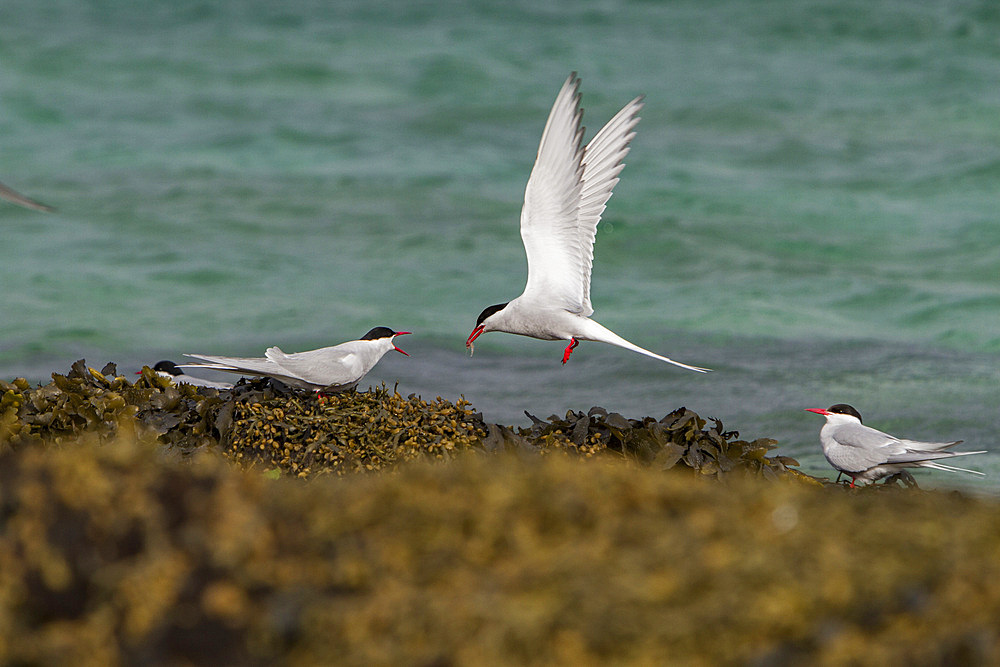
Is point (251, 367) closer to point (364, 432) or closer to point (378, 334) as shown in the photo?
point (364, 432)

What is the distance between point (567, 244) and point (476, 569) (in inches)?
204

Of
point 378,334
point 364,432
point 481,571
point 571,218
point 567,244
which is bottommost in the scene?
point 481,571

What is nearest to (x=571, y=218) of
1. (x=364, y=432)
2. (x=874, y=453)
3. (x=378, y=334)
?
(x=378, y=334)

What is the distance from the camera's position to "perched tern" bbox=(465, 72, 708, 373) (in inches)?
297

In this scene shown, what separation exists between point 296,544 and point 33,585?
74 centimetres

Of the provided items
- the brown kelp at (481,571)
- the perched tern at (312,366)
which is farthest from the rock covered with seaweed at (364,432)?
the brown kelp at (481,571)

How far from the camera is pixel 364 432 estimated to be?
21.8 ft

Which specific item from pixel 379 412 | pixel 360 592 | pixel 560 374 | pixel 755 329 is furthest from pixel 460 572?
pixel 755 329

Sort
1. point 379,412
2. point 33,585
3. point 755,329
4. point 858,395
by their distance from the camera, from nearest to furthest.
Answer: point 33,585 < point 379,412 < point 858,395 < point 755,329

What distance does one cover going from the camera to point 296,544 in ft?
9.27

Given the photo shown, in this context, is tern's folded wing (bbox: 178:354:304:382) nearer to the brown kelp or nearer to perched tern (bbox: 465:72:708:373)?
perched tern (bbox: 465:72:708:373)

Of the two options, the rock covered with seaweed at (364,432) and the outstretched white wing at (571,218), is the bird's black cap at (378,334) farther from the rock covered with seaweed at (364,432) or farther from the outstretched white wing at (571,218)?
the outstretched white wing at (571,218)

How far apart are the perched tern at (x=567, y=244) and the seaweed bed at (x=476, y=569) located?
4.26 m

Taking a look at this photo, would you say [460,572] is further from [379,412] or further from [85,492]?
[379,412]
